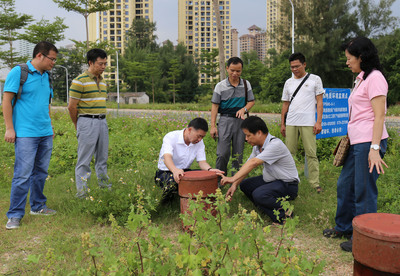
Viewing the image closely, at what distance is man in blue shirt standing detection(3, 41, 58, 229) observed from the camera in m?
3.67

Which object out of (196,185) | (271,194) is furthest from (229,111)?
(196,185)

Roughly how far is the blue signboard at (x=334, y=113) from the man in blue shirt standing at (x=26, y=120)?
12.2 feet

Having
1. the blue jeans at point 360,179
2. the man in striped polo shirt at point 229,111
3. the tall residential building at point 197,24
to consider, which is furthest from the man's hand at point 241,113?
the tall residential building at point 197,24

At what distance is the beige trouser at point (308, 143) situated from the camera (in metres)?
4.80

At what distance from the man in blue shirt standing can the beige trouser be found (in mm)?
2967

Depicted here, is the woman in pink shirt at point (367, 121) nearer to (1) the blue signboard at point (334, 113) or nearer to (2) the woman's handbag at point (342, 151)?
(2) the woman's handbag at point (342, 151)

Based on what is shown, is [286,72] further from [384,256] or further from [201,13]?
[201,13]

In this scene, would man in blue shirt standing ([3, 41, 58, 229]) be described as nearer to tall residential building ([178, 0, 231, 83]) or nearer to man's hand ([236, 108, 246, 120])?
man's hand ([236, 108, 246, 120])

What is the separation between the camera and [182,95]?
47.2 m

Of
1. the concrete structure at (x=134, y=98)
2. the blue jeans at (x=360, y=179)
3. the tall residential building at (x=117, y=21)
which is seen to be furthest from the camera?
the tall residential building at (x=117, y=21)

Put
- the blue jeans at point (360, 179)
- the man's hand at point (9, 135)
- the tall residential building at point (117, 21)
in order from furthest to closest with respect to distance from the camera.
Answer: the tall residential building at point (117, 21)
the man's hand at point (9, 135)
the blue jeans at point (360, 179)

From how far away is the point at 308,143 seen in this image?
482 centimetres

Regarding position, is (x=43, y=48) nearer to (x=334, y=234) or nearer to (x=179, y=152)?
(x=179, y=152)

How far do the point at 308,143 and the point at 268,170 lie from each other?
3.62 feet
